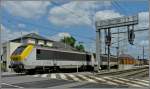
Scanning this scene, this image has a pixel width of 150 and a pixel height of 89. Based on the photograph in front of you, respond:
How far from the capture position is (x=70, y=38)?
4277 inches

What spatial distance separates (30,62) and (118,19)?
1203 centimetres

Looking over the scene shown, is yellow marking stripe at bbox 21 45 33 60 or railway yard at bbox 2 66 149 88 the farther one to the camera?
yellow marking stripe at bbox 21 45 33 60

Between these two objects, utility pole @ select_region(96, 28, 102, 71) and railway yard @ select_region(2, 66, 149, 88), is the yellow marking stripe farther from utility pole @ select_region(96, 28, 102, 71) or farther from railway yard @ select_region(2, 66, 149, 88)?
utility pole @ select_region(96, 28, 102, 71)

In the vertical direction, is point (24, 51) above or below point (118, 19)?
below

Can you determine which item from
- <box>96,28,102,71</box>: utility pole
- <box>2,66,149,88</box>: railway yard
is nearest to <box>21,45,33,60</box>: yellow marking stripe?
<box>2,66,149,88</box>: railway yard

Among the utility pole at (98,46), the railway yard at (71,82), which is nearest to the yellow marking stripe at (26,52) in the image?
the railway yard at (71,82)

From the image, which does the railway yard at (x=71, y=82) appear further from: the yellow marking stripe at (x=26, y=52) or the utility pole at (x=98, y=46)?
the utility pole at (x=98, y=46)

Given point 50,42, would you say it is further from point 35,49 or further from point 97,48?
point 35,49

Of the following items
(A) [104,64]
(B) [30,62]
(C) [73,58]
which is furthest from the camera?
(A) [104,64]

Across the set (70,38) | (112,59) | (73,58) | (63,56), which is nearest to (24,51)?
(63,56)

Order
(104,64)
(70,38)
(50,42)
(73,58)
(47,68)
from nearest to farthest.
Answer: (47,68) → (73,58) → (104,64) → (50,42) → (70,38)

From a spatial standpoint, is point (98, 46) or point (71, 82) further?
point (98, 46)

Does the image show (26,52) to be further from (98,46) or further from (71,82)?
(71,82)

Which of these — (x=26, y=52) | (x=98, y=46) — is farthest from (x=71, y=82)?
(x=98, y=46)
